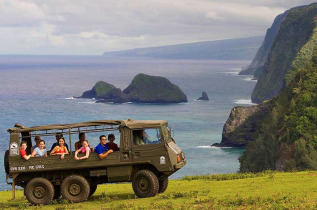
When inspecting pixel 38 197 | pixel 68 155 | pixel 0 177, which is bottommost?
pixel 0 177

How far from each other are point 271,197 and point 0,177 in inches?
3192

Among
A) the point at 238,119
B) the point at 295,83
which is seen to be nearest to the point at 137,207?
the point at 295,83

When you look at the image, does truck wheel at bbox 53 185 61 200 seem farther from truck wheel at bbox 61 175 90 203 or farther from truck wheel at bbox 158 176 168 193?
truck wheel at bbox 158 176 168 193

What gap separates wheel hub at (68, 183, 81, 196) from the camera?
25328 mm

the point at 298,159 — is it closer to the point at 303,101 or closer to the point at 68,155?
the point at 303,101

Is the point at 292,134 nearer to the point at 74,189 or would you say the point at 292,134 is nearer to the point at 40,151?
the point at 74,189

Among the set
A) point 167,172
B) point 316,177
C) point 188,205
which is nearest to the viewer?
point 188,205

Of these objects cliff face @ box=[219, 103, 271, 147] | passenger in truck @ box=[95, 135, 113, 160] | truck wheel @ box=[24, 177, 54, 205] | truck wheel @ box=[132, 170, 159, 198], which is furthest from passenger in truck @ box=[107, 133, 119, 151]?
cliff face @ box=[219, 103, 271, 147]

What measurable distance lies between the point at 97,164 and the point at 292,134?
64774 mm

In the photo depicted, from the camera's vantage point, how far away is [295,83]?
10631 centimetres

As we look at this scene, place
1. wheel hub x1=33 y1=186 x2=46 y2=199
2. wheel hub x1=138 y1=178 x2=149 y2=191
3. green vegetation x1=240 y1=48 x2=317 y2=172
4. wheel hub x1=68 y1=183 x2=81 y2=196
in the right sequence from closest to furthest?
wheel hub x1=138 y1=178 x2=149 y2=191
wheel hub x1=68 y1=183 x2=81 y2=196
wheel hub x1=33 y1=186 x2=46 y2=199
green vegetation x1=240 y1=48 x2=317 y2=172

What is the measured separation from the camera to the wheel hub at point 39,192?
83.6 feet

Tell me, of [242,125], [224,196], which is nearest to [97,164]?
[224,196]

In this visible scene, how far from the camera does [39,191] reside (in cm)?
2550
